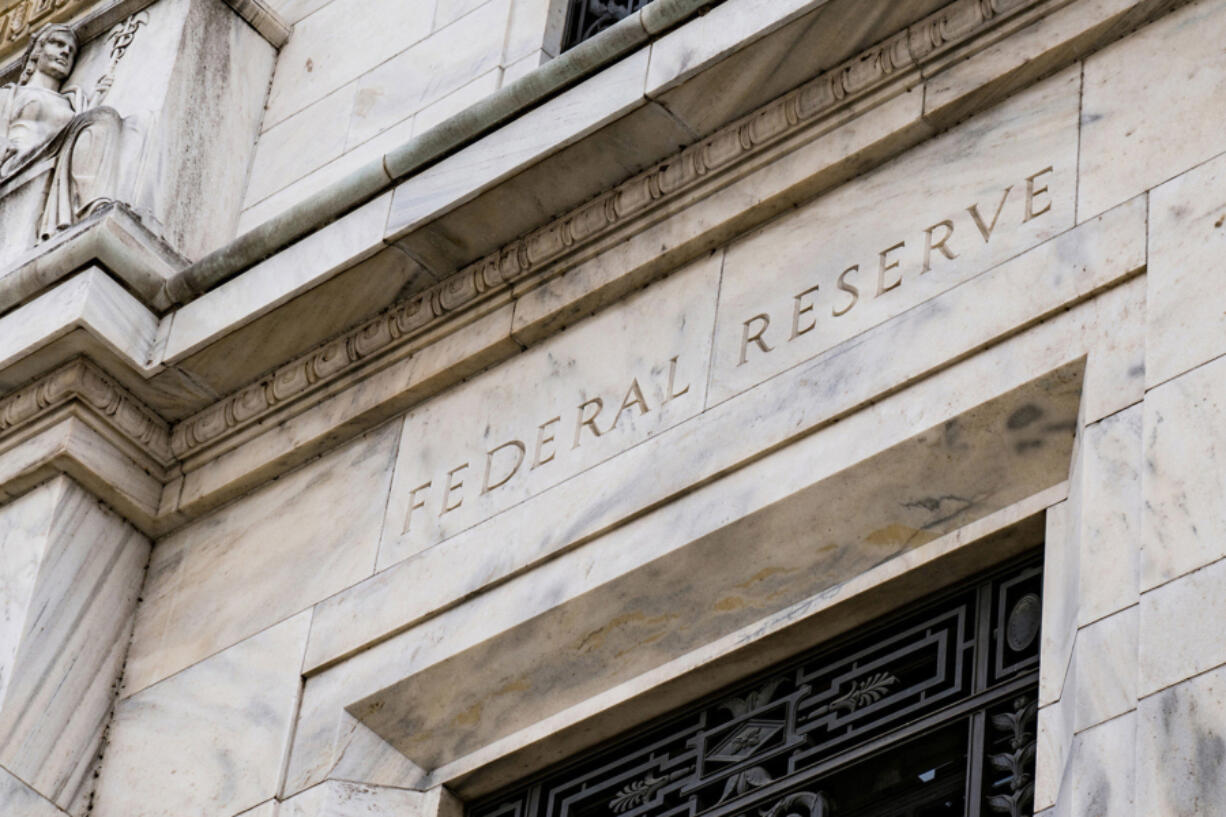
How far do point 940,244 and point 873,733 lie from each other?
5.30 feet

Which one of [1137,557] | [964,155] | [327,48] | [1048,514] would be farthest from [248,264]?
[1137,557]

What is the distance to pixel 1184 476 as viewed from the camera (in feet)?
25.9

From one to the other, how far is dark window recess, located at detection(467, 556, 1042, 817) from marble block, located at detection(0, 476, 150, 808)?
2082 millimetres

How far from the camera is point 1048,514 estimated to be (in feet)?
28.8

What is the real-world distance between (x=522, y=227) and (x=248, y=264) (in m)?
1.21

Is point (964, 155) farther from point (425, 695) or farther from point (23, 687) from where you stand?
point (23, 687)

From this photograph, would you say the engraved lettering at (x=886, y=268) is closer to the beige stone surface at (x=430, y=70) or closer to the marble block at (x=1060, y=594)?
the marble block at (x=1060, y=594)

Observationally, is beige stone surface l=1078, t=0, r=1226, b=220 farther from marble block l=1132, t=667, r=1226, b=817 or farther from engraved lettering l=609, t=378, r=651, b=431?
marble block l=1132, t=667, r=1226, b=817

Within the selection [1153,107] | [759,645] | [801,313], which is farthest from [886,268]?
[759,645]

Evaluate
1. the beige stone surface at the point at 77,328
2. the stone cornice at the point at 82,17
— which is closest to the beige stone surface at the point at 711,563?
the beige stone surface at the point at 77,328

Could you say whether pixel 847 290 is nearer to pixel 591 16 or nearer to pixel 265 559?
pixel 265 559

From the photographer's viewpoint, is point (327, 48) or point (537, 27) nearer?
point (537, 27)

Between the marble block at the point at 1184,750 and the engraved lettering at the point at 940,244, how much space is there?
2218 millimetres

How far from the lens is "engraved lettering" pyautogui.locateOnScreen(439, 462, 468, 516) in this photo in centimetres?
1031
